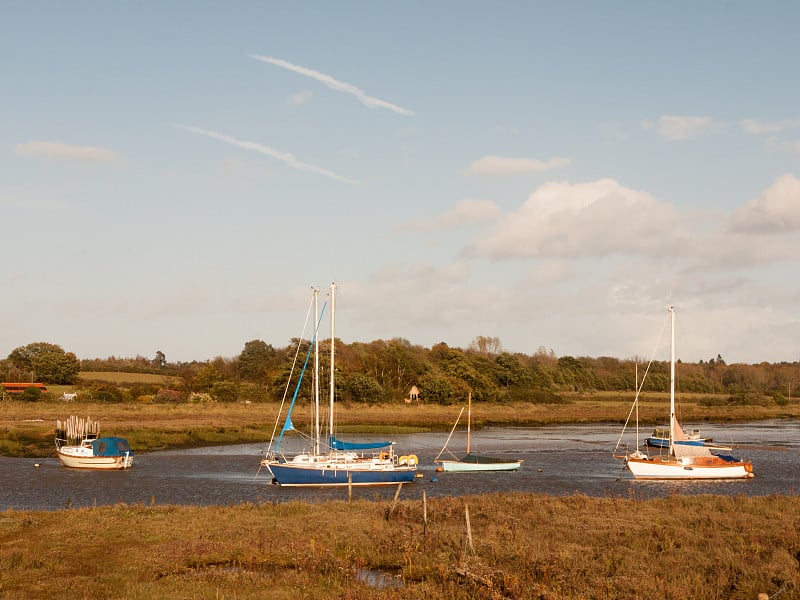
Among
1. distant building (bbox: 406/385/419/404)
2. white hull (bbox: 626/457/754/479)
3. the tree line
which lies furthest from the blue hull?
distant building (bbox: 406/385/419/404)

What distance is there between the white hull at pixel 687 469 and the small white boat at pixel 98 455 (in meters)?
39.4

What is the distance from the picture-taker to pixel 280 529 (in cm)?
3253

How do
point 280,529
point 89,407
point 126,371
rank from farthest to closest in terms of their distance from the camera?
point 126,371
point 89,407
point 280,529

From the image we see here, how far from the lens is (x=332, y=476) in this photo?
5666cm

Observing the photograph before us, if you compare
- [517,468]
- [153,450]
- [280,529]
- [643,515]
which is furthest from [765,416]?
[280,529]

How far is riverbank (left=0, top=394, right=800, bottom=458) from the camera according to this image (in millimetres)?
84000

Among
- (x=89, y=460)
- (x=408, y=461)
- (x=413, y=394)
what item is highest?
(x=413, y=394)

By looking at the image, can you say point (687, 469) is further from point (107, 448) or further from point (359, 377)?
point (359, 377)

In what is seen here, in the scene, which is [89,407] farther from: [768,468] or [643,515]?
[643,515]

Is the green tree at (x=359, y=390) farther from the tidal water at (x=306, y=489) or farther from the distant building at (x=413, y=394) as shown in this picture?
the tidal water at (x=306, y=489)

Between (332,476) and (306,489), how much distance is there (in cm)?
214

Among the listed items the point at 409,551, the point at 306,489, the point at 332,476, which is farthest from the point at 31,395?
the point at 409,551

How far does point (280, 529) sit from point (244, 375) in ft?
546

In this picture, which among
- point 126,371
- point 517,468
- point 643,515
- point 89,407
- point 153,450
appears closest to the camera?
point 643,515
